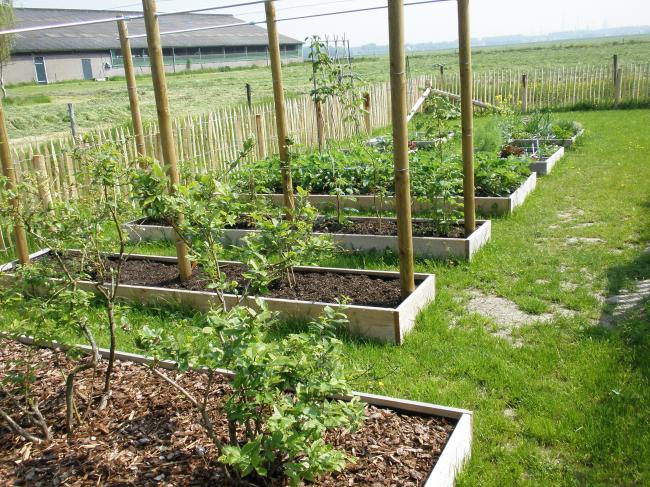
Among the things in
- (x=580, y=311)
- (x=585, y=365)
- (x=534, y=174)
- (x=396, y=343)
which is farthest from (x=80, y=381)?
(x=534, y=174)

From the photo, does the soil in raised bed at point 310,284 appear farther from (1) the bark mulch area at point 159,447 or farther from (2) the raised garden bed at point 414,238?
(1) the bark mulch area at point 159,447

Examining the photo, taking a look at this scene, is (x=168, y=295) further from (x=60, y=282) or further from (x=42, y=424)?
(x=42, y=424)

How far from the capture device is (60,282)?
3982 millimetres

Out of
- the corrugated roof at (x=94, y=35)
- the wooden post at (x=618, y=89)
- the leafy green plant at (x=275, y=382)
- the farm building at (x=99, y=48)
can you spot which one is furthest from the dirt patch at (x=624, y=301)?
the corrugated roof at (x=94, y=35)

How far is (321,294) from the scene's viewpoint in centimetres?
545

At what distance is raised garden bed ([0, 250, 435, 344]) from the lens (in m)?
4.80

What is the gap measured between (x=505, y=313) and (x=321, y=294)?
1656 mm

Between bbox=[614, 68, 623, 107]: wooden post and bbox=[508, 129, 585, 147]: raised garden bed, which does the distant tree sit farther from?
bbox=[508, 129, 585, 147]: raised garden bed

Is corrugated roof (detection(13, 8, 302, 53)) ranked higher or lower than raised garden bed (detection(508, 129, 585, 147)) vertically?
higher

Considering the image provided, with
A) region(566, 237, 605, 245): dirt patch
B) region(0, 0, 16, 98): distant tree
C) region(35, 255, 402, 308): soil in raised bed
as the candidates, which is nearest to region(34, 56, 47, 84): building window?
region(0, 0, 16, 98): distant tree

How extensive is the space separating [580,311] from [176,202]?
3.79 m

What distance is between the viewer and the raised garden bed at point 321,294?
189 inches

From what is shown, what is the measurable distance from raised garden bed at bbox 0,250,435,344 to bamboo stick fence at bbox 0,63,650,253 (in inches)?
46.5

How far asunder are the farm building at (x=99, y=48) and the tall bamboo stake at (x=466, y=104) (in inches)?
1372
